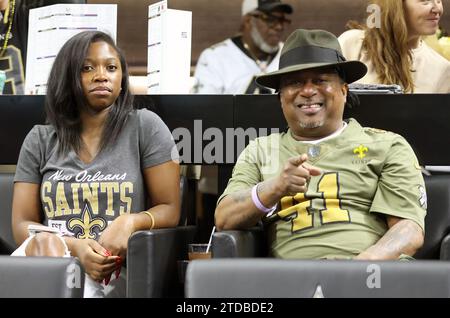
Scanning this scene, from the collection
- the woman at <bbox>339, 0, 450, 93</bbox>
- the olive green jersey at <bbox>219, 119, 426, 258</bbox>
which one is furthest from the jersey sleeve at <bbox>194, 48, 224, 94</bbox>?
the olive green jersey at <bbox>219, 119, 426, 258</bbox>

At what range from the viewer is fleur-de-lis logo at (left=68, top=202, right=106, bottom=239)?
261 centimetres

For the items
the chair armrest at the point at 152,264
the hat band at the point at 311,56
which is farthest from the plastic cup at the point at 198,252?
the hat band at the point at 311,56

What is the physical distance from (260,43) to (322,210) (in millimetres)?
1269

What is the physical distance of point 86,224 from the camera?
8.59 ft

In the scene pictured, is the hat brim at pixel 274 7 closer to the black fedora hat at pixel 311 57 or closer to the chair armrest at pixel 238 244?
the black fedora hat at pixel 311 57

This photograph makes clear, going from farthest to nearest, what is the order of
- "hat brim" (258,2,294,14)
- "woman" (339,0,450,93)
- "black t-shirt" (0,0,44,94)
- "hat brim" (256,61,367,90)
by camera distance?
"hat brim" (258,2,294,14) < "black t-shirt" (0,0,44,94) < "woman" (339,0,450,93) < "hat brim" (256,61,367,90)

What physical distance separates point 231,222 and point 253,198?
99 mm

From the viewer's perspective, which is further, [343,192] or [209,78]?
[209,78]

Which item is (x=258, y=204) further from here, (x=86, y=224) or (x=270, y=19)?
(x=270, y=19)

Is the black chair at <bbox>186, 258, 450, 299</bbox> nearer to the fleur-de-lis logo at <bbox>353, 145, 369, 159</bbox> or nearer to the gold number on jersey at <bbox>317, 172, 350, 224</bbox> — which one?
the gold number on jersey at <bbox>317, 172, 350, 224</bbox>

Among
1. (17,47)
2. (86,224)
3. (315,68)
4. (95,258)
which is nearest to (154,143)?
(86,224)

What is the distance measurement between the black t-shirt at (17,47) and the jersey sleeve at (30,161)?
0.47m

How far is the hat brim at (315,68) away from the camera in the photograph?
8.34 ft
